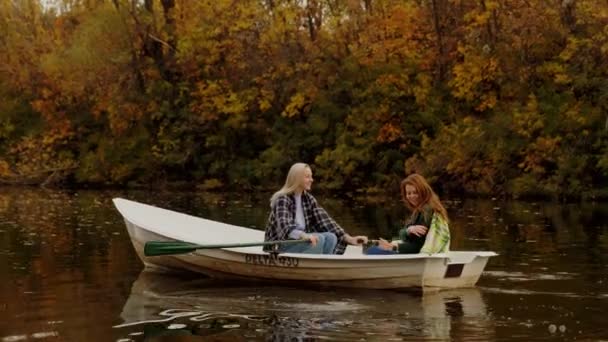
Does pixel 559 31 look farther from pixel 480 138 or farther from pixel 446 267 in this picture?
pixel 446 267

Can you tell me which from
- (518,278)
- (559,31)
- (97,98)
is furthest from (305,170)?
(97,98)

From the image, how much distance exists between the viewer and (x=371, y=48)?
36.6 m

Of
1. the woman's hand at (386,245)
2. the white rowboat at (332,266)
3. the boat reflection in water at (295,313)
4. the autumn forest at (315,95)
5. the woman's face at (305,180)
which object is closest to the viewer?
the boat reflection in water at (295,313)

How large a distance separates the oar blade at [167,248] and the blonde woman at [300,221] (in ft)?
3.07

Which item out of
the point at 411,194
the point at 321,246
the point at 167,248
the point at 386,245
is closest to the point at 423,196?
the point at 411,194

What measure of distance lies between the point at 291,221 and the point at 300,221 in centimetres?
23

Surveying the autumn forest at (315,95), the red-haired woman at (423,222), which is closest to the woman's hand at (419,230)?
the red-haired woman at (423,222)

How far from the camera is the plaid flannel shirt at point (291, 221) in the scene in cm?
1204

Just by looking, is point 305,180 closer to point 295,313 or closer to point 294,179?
point 294,179

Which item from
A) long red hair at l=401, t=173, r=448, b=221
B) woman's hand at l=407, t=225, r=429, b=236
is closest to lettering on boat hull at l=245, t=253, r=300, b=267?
woman's hand at l=407, t=225, r=429, b=236

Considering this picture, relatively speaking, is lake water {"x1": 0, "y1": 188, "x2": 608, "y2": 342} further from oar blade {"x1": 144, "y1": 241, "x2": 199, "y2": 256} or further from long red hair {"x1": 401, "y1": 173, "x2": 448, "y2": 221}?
long red hair {"x1": 401, "y1": 173, "x2": 448, "y2": 221}

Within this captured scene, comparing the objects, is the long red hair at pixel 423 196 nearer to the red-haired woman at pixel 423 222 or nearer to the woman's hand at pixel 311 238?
the red-haired woman at pixel 423 222

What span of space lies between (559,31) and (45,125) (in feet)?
79.0

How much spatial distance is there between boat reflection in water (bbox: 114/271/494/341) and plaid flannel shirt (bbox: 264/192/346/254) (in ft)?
2.15
